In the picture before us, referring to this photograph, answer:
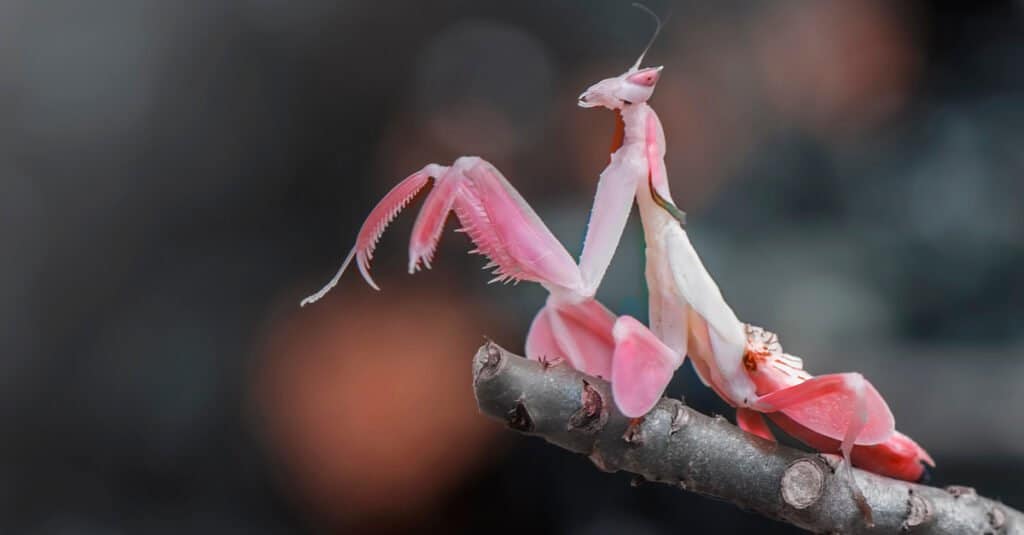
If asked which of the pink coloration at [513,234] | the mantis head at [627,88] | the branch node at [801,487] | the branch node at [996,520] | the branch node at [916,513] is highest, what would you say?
the mantis head at [627,88]

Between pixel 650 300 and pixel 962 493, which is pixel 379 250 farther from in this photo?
pixel 962 493

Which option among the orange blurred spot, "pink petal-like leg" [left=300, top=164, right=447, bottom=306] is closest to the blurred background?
the orange blurred spot

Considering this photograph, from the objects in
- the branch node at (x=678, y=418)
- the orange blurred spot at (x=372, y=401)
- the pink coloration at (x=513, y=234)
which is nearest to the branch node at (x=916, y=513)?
the branch node at (x=678, y=418)

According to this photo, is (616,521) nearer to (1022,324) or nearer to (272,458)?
(272,458)

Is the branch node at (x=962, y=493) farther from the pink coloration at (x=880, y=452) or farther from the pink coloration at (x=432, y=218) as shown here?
the pink coloration at (x=432, y=218)

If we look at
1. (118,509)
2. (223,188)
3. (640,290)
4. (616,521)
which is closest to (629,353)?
(640,290)

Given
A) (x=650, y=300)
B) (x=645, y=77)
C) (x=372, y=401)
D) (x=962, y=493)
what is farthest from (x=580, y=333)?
(x=372, y=401)
